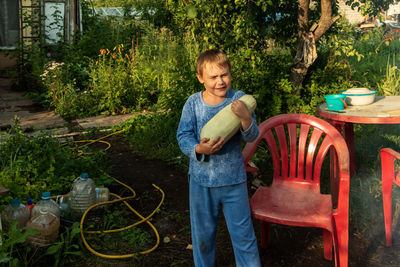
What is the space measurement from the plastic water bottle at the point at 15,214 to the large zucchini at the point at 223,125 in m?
1.73

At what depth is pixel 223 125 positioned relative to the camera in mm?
2316

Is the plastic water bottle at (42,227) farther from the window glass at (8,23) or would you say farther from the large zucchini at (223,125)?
the window glass at (8,23)

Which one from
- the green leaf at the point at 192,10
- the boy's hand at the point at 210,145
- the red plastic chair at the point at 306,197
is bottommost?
the red plastic chair at the point at 306,197

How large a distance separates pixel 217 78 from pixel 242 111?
0.84ft

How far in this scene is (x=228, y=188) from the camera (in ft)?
8.07

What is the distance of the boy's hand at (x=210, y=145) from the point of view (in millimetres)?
2299

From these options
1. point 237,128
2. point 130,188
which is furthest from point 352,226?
point 130,188

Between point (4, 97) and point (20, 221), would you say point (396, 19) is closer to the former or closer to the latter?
point (4, 97)

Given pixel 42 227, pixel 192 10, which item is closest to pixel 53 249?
pixel 42 227

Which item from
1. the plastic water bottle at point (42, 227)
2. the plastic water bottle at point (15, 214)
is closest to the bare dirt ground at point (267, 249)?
the plastic water bottle at point (42, 227)

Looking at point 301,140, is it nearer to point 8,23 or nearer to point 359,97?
point 359,97

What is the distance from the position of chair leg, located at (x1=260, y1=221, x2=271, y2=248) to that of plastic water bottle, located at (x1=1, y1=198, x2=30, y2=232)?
185cm

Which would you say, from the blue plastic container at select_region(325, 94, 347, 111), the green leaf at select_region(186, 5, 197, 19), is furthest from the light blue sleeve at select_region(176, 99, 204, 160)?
the green leaf at select_region(186, 5, 197, 19)

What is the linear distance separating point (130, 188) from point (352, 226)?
2.21 m
